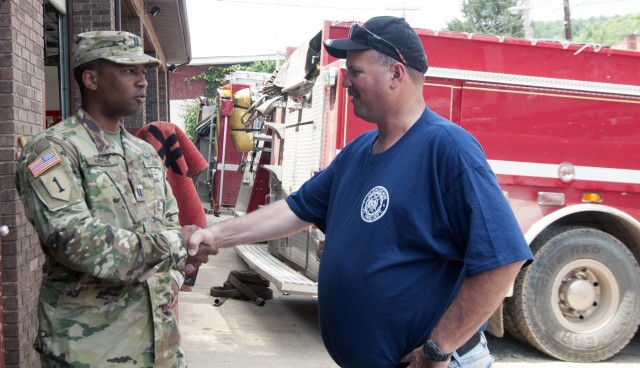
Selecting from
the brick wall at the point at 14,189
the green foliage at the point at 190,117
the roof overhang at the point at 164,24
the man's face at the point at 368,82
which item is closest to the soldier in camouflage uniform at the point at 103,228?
the man's face at the point at 368,82

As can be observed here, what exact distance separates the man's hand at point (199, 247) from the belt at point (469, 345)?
42.8 inches

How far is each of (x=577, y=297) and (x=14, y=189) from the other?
463 centimetres

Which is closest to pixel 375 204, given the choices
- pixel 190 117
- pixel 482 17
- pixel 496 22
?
pixel 190 117

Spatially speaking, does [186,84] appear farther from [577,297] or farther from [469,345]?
[469,345]

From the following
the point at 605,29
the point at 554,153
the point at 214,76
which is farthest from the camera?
the point at 605,29

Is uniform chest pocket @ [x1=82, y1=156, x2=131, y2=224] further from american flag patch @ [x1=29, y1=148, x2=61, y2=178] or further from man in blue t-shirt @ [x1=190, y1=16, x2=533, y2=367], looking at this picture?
man in blue t-shirt @ [x1=190, y1=16, x2=533, y2=367]

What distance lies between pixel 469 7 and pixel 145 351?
80039mm

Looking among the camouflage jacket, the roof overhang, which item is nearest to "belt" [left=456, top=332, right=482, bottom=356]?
the camouflage jacket

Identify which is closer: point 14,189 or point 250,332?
point 14,189

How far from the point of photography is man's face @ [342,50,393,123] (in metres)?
2.33

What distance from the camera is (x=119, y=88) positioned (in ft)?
8.88

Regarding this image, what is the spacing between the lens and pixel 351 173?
8.05 feet

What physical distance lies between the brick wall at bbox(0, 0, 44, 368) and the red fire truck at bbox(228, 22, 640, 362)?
8.39 feet

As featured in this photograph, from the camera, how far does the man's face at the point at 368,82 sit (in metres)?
2.33
